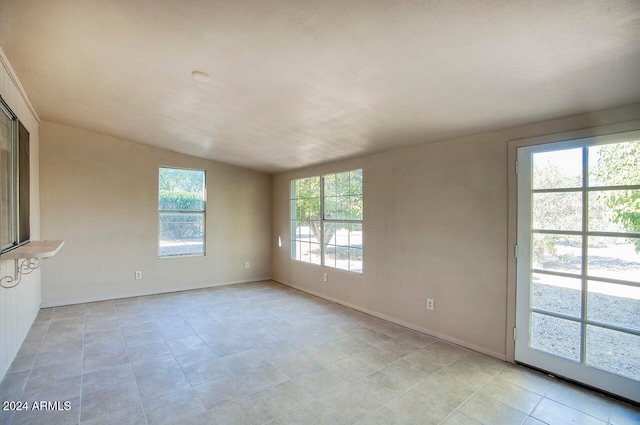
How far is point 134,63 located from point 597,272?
4.01 m

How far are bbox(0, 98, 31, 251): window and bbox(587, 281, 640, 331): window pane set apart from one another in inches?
182

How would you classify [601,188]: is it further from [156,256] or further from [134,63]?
[156,256]

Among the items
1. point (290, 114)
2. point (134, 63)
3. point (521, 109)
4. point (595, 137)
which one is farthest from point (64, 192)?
point (595, 137)

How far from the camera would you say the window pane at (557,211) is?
8.36 ft

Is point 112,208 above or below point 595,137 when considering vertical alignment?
below

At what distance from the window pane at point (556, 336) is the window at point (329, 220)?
2222 millimetres

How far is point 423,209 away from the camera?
12.0 feet

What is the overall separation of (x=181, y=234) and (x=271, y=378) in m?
3.77

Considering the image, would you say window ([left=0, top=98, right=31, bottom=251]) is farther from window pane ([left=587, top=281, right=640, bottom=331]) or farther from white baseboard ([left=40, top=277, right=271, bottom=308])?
window pane ([left=587, top=281, right=640, bottom=331])

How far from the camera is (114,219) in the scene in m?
5.01

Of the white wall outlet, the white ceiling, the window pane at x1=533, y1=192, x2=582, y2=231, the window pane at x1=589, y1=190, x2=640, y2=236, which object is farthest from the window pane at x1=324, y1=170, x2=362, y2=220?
the window pane at x1=589, y1=190, x2=640, y2=236

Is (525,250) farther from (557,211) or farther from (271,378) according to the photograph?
(271,378)

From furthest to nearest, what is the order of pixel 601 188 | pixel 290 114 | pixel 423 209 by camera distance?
pixel 423 209 → pixel 290 114 → pixel 601 188

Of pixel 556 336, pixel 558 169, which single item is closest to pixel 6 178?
pixel 558 169
